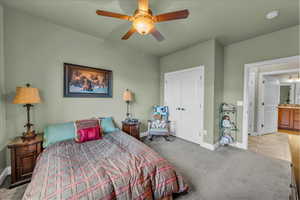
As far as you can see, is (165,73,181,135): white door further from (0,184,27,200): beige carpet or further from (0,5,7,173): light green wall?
(0,5,7,173): light green wall

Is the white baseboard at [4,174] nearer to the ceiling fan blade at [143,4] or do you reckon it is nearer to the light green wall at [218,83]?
the ceiling fan blade at [143,4]

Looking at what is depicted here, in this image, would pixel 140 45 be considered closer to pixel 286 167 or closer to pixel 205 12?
A: pixel 205 12

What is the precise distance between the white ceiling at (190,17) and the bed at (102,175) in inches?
85.0

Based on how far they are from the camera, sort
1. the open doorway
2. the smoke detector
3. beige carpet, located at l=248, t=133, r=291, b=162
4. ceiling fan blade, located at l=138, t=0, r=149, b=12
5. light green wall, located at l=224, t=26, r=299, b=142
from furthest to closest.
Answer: the open doorway, beige carpet, located at l=248, t=133, r=291, b=162, light green wall, located at l=224, t=26, r=299, b=142, the smoke detector, ceiling fan blade, located at l=138, t=0, r=149, b=12

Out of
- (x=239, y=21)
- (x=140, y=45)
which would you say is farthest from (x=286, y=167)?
(x=140, y=45)

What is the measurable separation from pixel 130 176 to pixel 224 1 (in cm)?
260

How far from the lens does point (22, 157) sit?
1.74m

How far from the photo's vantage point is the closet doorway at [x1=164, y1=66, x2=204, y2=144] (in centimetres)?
324

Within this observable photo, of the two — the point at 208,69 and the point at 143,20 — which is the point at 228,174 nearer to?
the point at 208,69

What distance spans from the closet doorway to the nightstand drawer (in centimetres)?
328

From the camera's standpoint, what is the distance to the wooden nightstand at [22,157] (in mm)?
1681

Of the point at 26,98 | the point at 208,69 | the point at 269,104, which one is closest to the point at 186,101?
the point at 208,69

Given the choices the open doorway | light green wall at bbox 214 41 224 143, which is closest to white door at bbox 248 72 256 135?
the open doorway

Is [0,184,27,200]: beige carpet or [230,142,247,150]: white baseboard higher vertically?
[230,142,247,150]: white baseboard
